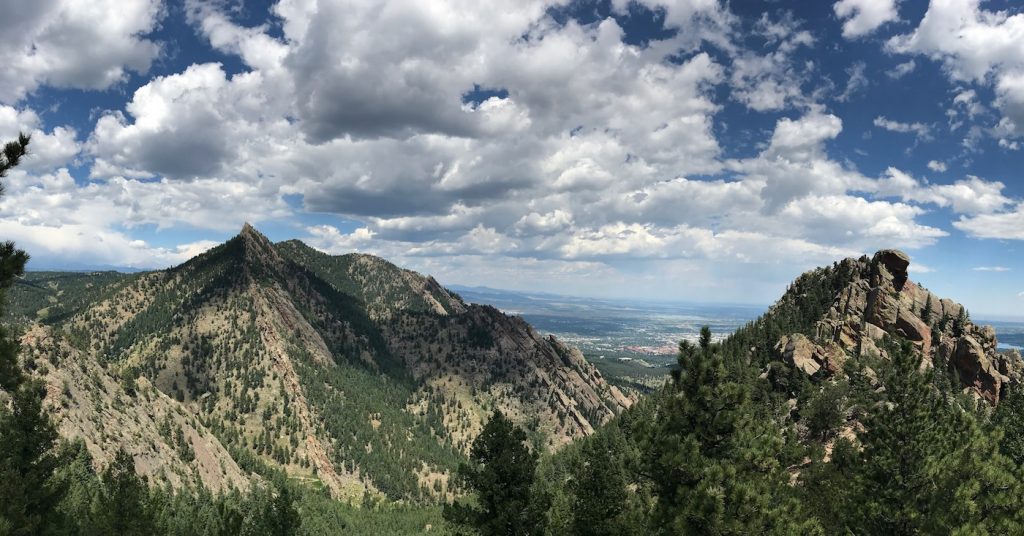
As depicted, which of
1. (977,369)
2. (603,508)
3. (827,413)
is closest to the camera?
(603,508)

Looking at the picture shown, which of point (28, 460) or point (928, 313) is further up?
point (928, 313)

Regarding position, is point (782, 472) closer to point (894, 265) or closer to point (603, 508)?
point (603, 508)

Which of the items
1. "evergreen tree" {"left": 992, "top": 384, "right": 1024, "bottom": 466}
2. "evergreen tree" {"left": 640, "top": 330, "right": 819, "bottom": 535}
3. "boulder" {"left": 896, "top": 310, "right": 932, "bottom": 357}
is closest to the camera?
"evergreen tree" {"left": 640, "top": 330, "right": 819, "bottom": 535}

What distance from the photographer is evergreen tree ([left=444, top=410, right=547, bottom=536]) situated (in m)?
36.0

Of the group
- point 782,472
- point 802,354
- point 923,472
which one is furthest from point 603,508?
point 802,354

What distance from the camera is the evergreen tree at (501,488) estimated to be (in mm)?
36031

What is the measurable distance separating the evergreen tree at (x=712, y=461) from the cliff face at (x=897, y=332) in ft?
308

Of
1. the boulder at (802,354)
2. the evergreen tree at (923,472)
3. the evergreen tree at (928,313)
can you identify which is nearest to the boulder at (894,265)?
the evergreen tree at (928,313)

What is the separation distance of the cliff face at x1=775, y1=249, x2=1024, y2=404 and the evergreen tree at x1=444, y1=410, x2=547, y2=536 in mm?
92640

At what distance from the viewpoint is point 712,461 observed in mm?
27453

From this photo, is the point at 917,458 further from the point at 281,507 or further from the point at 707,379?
the point at 281,507

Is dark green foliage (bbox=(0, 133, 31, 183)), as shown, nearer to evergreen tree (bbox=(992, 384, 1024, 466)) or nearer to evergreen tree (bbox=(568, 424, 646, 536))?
evergreen tree (bbox=(568, 424, 646, 536))

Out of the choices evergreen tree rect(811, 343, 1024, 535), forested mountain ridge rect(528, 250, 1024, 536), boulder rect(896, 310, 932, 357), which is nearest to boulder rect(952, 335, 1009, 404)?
boulder rect(896, 310, 932, 357)

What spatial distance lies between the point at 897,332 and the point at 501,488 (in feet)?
390
